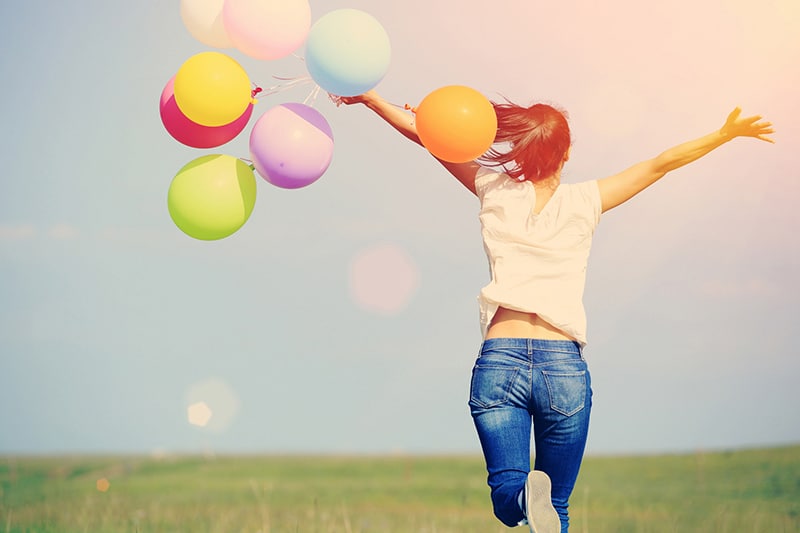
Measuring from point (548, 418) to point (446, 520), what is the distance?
4.08 metres

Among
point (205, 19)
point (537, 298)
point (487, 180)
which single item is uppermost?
point (205, 19)

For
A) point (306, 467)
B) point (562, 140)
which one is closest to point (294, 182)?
point (562, 140)

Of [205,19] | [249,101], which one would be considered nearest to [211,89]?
[249,101]

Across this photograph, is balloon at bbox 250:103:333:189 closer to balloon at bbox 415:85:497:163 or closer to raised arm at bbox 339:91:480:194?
raised arm at bbox 339:91:480:194

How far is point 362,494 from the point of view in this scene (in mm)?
11000

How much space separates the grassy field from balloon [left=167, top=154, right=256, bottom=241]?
2106 mm

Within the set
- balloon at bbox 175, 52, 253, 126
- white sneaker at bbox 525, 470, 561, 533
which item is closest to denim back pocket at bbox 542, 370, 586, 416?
white sneaker at bbox 525, 470, 561, 533

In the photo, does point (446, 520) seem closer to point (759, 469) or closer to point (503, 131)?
point (503, 131)

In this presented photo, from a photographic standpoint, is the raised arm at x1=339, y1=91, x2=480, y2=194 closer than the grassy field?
Yes

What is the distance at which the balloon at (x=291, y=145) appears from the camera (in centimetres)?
442

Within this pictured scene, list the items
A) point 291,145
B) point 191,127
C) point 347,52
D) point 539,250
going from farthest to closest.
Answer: point 191,127, point 291,145, point 347,52, point 539,250

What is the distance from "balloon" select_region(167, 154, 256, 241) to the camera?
4.56 meters

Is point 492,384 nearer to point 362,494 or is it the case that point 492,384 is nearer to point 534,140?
point 534,140

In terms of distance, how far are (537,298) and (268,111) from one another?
1.73 metres
